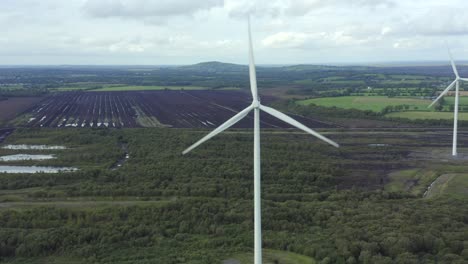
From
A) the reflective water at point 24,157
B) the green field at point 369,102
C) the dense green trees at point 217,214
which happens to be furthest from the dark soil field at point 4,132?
the green field at point 369,102

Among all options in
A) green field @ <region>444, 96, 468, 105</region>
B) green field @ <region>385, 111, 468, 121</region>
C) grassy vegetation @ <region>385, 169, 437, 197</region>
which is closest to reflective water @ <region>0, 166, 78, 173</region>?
grassy vegetation @ <region>385, 169, 437, 197</region>

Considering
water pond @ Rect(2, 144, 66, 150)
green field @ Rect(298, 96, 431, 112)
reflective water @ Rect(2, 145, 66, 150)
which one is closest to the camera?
water pond @ Rect(2, 144, 66, 150)

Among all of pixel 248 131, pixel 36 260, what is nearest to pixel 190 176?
pixel 36 260

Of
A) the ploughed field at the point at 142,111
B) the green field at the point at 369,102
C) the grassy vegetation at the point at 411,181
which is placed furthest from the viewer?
the green field at the point at 369,102

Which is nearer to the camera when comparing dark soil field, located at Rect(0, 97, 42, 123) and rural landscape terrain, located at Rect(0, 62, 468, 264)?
rural landscape terrain, located at Rect(0, 62, 468, 264)

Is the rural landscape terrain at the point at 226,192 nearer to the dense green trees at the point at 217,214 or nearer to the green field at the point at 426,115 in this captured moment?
the dense green trees at the point at 217,214

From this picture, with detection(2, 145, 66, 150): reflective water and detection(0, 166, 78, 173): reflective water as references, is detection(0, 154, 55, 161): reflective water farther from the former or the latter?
detection(2, 145, 66, 150): reflective water
